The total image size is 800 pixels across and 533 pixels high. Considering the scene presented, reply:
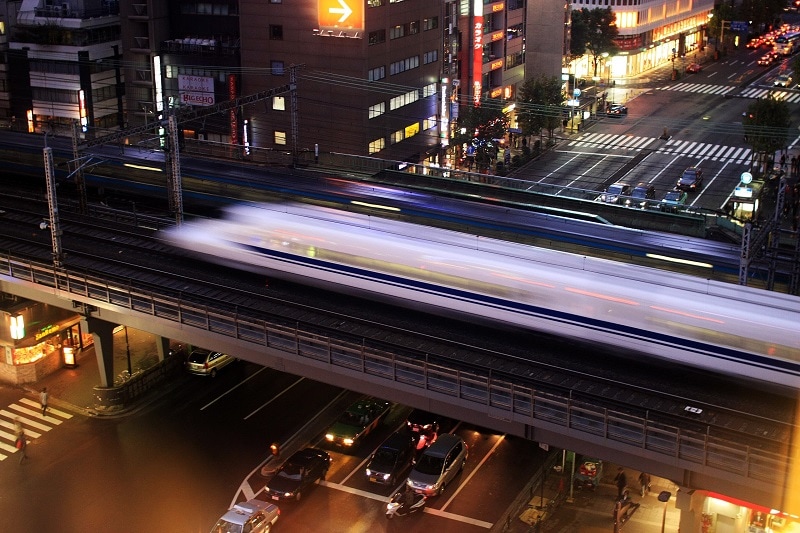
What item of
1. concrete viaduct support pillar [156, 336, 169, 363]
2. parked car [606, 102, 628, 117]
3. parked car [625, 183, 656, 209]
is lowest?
concrete viaduct support pillar [156, 336, 169, 363]

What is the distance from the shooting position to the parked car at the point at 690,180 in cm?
6525

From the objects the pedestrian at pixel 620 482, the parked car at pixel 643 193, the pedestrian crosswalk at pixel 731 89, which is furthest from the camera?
the pedestrian crosswalk at pixel 731 89

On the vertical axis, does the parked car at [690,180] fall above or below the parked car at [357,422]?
above

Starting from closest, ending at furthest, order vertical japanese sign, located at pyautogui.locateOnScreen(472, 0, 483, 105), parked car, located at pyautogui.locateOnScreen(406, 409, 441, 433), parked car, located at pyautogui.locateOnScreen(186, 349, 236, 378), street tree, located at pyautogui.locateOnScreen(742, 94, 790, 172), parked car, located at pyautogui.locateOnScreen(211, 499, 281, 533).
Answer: parked car, located at pyautogui.locateOnScreen(211, 499, 281, 533)
parked car, located at pyautogui.locateOnScreen(406, 409, 441, 433)
parked car, located at pyautogui.locateOnScreen(186, 349, 236, 378)
street tree, located at pyautogui.locateOnScreen(742, 94, 790, 172)
vertical japanese sign, located at pyautogui.locateOnScreen(472, 0, 483, 105)

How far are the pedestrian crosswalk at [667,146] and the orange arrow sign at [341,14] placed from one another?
23.6m

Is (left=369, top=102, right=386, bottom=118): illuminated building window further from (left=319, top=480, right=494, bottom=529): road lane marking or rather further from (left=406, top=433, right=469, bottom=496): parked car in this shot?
(left=319, top=480, right=494, bottom=529): road lane marking

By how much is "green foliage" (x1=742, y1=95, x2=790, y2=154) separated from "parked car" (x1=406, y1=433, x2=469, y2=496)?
4328cm

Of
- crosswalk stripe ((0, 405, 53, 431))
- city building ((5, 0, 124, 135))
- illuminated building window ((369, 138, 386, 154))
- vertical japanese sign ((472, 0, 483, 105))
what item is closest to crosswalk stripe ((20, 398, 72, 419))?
crosswalk stripe ((0, 405, 53, 431))

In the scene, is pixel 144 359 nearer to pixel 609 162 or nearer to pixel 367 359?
pixel 367 359

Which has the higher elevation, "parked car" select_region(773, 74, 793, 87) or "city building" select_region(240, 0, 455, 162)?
"city building" select_region(240, 0, 455, 162)

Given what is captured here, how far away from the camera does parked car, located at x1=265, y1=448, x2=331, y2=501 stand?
31.0 meters

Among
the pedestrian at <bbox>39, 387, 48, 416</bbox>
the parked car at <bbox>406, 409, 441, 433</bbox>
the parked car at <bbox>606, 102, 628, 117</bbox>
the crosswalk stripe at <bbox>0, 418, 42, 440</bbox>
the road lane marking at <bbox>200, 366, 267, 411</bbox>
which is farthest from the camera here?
the parked car at <bbox>606, 102, 628, 117</bbox>

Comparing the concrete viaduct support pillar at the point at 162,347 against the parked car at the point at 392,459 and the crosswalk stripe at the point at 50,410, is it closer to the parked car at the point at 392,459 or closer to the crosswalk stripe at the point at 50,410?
the crosswalk stripe at the point at 50,410

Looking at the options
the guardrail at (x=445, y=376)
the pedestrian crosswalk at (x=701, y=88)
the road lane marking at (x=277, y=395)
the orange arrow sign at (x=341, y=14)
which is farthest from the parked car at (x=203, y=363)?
the pedestrian crosswalk at (x=701, y=88)
